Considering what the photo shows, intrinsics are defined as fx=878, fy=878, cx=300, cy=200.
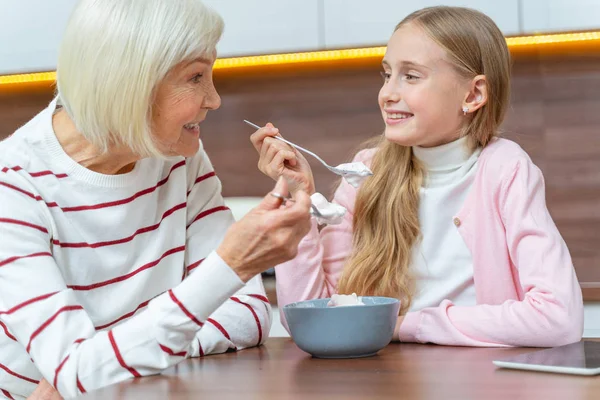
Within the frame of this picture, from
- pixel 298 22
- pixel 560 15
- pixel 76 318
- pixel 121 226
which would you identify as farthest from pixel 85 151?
pixel 560 15

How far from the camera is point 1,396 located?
1420 millimetres

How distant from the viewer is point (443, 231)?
63.2 inches

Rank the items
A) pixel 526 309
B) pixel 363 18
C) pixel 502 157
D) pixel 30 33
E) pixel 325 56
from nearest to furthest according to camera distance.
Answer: pixel 526 309 < pixel 502 157 < pixel 363 18 < pixel 325 56 < pixel 30 33

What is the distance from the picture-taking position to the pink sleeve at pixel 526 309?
131 cm

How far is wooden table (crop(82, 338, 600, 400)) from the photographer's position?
37.5 inches

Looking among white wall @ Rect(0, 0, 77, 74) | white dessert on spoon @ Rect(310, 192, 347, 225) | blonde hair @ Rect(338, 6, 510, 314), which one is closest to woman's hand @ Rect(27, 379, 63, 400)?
white dessert on spoon @ Rect(310, 192, 347, 225)

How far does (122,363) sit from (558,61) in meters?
1.89

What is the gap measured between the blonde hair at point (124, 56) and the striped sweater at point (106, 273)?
3.6 inches

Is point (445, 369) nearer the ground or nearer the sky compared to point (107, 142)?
nearer the ground

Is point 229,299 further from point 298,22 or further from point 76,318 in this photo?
point 298,22

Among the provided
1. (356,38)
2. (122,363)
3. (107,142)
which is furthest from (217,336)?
(356,38)

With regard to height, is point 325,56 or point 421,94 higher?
point 421,94

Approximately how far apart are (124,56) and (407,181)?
1.95 feet

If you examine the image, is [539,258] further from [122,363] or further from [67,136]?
[67,136]
